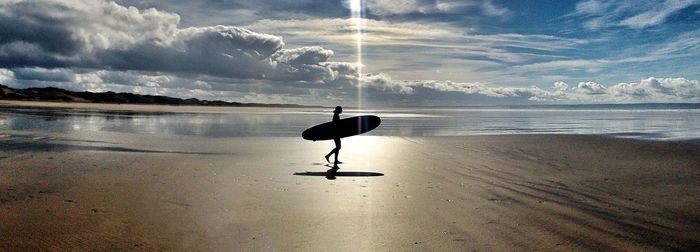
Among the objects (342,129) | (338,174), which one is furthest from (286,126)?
(338,174)

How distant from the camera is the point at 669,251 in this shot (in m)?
6.68

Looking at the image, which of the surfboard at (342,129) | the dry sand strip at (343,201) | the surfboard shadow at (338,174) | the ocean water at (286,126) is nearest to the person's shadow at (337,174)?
the surfboard shadow at (338,174)

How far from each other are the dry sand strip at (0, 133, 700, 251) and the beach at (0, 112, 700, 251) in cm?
3

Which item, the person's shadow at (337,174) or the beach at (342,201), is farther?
the person's shadow at (337,174)

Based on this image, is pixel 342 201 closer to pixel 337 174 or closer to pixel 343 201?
pixel 343 201

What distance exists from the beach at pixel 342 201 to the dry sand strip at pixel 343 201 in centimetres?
3

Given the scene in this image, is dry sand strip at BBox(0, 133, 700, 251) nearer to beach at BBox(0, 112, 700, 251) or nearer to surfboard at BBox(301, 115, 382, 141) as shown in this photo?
beach at BBox(0, 112, 700, 251)

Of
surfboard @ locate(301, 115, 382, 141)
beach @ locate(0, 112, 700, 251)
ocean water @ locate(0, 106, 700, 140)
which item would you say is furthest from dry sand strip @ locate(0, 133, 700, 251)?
ocean water @ locate(0, 106, 700, 140)

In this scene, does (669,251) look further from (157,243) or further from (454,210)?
(157,243)

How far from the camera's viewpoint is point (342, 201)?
9.53 m

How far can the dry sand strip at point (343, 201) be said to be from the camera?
6.96m

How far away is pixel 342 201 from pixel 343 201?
0.02 meters

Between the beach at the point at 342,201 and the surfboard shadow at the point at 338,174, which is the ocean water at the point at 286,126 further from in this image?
the surfboard shadow at the point at 338,174

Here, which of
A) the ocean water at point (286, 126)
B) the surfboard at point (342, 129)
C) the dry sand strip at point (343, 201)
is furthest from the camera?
the ocean water at point (286, 126)
